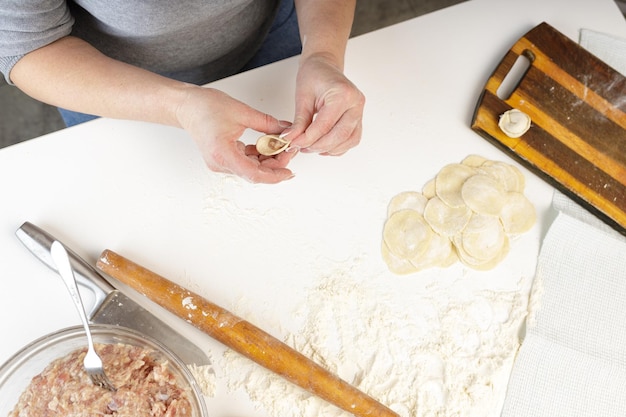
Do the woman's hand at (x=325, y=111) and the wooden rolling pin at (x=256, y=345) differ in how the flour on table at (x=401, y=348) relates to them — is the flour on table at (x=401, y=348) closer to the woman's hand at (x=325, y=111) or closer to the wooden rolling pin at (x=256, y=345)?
the wooden rolling pin at (x=256, y=345)

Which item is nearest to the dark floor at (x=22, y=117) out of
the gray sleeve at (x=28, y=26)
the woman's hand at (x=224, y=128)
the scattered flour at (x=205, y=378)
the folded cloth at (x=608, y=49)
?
the folded cloth at (x=608, y=49)

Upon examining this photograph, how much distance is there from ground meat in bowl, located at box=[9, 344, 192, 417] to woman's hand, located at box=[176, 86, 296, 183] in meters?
0.31

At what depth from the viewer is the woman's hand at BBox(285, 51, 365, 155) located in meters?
0.89

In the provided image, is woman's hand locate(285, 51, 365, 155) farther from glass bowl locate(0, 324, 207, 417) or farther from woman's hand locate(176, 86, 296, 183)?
glass bowl locate(0, 324, 207, 417)

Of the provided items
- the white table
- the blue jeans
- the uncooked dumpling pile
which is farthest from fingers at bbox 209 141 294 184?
the blue jeans

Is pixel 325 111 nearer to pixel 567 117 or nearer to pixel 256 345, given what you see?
pixel 256 345

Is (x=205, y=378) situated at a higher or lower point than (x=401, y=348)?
lower

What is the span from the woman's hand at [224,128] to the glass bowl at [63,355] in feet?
0.96

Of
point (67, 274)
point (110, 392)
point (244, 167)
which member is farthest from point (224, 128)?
point (110, 392)

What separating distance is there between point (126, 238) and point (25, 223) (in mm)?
168

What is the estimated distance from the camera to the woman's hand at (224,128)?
855 millimetres

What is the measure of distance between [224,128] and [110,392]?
423 millimetres

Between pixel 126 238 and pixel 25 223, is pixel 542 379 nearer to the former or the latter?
pixel 126 238

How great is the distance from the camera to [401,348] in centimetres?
94
